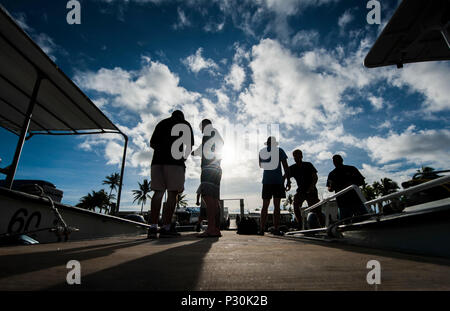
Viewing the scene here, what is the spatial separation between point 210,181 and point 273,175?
1.86m

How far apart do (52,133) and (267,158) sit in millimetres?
4870

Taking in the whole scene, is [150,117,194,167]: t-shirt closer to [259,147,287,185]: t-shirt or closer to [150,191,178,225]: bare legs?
[150,191,178,225]: bare legs

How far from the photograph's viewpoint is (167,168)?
3.35 metres

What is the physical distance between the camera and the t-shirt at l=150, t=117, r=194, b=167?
339cm

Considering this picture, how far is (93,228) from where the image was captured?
10.7 feet

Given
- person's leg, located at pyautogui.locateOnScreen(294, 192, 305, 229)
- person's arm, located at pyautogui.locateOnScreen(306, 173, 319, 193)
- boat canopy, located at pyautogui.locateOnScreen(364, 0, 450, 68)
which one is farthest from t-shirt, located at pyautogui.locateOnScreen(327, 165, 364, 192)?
boat canopy, located at pyautogui.locateOnScreen(364, 0, 450, 68)

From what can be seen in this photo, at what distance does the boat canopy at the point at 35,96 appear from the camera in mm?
2506

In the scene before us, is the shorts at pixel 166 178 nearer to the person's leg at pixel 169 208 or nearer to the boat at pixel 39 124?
the person's leg at pixel 169 208

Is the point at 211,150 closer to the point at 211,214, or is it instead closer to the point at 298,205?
the point at 211,214

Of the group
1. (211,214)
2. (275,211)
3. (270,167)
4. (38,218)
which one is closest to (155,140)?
(211,214)

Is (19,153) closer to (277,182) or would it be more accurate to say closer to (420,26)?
(277,182)
